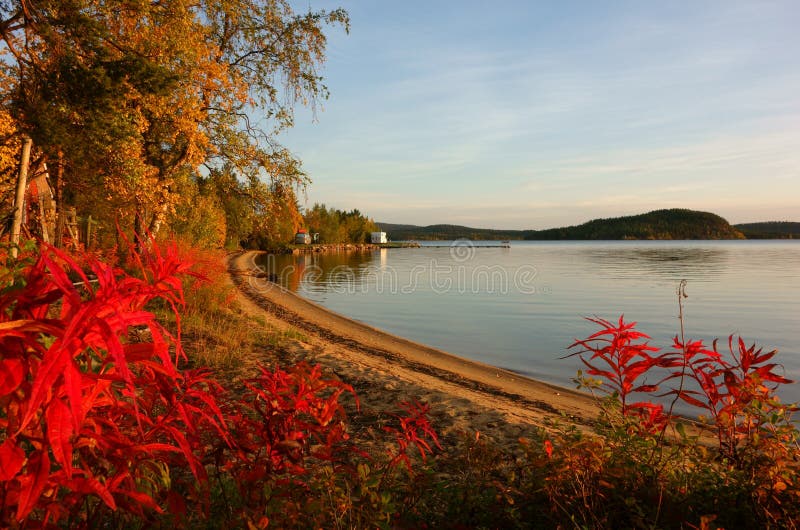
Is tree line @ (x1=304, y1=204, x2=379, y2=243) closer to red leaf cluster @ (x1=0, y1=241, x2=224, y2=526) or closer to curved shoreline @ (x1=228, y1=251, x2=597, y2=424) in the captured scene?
curved shoreline @ (x1=228, y1=251, x2=597, y2=424)

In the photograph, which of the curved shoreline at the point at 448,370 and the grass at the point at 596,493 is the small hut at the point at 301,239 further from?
the grass at the point at 596,493

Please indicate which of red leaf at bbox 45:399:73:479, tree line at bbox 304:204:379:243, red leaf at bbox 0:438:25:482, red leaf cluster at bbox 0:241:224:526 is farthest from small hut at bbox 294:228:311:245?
red leaf at bbox 45:399:73:479

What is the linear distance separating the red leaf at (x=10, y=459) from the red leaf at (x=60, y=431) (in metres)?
0.18

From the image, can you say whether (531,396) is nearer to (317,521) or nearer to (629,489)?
(629,489)

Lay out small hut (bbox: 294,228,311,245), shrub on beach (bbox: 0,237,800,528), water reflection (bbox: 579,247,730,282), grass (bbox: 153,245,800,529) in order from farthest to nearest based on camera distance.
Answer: small hut (bbox: 294,228,311,245) < water reflection (bbox: 579,247,730,282) < grass (bbox: 153,245,800,529) < shrub on beach (bbox: 0,237,800,528)

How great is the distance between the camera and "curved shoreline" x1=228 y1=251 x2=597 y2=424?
8.53 metres

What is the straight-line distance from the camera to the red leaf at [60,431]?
82 centimetres

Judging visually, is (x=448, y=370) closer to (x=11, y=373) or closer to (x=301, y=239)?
(x=11, y=373)

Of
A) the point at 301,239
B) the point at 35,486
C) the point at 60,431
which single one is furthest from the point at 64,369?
the point at 301,239

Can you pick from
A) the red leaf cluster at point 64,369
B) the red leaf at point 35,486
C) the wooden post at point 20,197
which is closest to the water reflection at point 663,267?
the wooden post at point 20,197

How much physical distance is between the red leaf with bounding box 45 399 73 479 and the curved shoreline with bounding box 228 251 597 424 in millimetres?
5168

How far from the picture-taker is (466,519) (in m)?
2.62

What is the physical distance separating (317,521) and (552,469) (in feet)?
4.32

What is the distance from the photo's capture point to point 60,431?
85 cm
